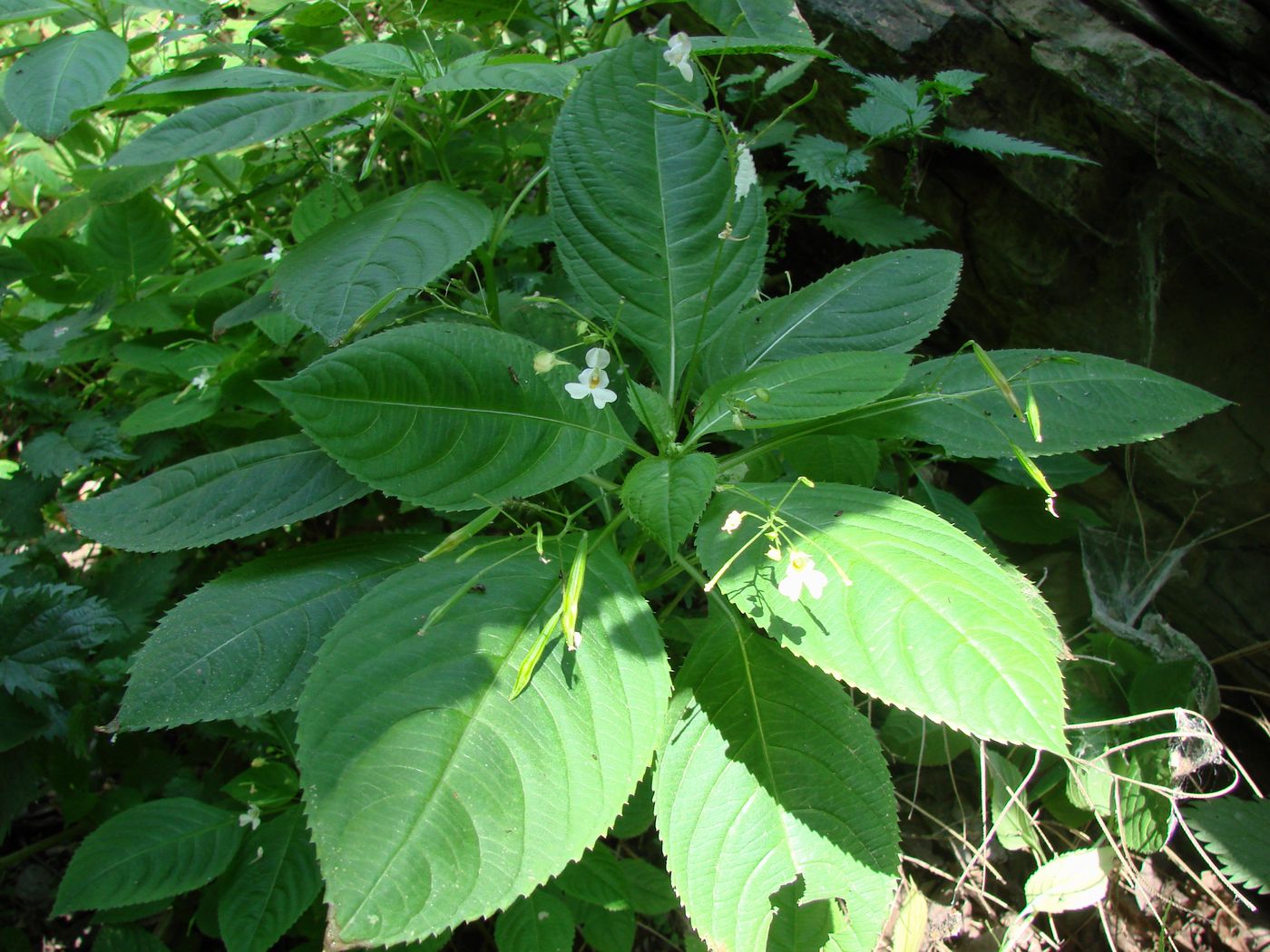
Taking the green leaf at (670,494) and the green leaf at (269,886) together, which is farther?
the green leaf at (269,886)

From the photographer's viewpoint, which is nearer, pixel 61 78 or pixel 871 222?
pixel 61 78

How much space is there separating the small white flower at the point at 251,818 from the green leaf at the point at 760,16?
1652 mm

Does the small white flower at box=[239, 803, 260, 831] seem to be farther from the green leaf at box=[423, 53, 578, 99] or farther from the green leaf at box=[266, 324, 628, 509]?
the green leaf at box=[423, 53, 578, 99]

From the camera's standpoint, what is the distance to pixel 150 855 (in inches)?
54.5

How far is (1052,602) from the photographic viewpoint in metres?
2.10

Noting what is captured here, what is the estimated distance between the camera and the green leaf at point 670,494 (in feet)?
3.41

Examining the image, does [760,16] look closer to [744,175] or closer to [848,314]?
[744,175]

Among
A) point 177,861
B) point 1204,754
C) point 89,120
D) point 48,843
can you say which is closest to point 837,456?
point 1204,754

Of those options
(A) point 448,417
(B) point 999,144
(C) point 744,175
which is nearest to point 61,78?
(A) point 448,417

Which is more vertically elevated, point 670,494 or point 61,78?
point 61,78

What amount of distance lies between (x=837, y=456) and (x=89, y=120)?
2290 mm

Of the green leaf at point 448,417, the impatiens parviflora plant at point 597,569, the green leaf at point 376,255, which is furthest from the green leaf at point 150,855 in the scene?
the green leaf at point 376,255

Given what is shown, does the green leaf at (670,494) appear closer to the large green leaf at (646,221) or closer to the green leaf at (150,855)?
the large green leaf at (646,221)

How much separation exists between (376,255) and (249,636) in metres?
0.63
